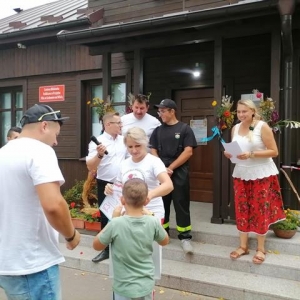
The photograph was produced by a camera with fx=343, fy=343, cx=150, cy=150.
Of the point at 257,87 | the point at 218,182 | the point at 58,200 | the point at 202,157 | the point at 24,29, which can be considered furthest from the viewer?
the point at 24,29

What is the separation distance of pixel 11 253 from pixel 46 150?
A: 0.59m

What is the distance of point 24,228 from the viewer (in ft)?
6.08

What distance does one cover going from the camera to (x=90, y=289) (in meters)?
3.79

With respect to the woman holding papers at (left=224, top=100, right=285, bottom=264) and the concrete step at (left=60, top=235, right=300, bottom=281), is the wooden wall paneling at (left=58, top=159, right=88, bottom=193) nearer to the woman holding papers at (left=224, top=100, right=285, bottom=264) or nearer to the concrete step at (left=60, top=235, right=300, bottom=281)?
the concrete step at (left=60, top=235, right=300, bottom=281)

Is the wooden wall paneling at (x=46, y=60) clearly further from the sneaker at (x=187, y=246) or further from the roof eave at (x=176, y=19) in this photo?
the sneaker at (x=187, y=246)

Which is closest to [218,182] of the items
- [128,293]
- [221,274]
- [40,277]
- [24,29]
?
[221,274]

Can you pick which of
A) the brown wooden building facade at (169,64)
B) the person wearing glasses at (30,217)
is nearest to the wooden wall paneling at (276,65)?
the brown wooden building facade at (169,64)

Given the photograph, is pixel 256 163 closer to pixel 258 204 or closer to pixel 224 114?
pixel 258 204

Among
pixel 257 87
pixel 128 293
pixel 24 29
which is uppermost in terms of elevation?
pixel 24 29

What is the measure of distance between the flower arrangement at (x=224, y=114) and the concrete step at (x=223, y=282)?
164cm

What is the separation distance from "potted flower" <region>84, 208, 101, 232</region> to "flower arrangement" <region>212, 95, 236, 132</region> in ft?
7.03

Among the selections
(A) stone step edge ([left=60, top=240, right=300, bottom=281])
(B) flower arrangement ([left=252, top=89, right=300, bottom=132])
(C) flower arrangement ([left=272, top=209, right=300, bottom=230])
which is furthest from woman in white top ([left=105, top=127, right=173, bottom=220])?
(B) flower arrangement ([left=252, top=89, right=300, bottom=132])

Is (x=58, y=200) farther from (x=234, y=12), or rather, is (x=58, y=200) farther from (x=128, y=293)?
(x=234, y=12)

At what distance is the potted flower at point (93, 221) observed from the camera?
194 inches
